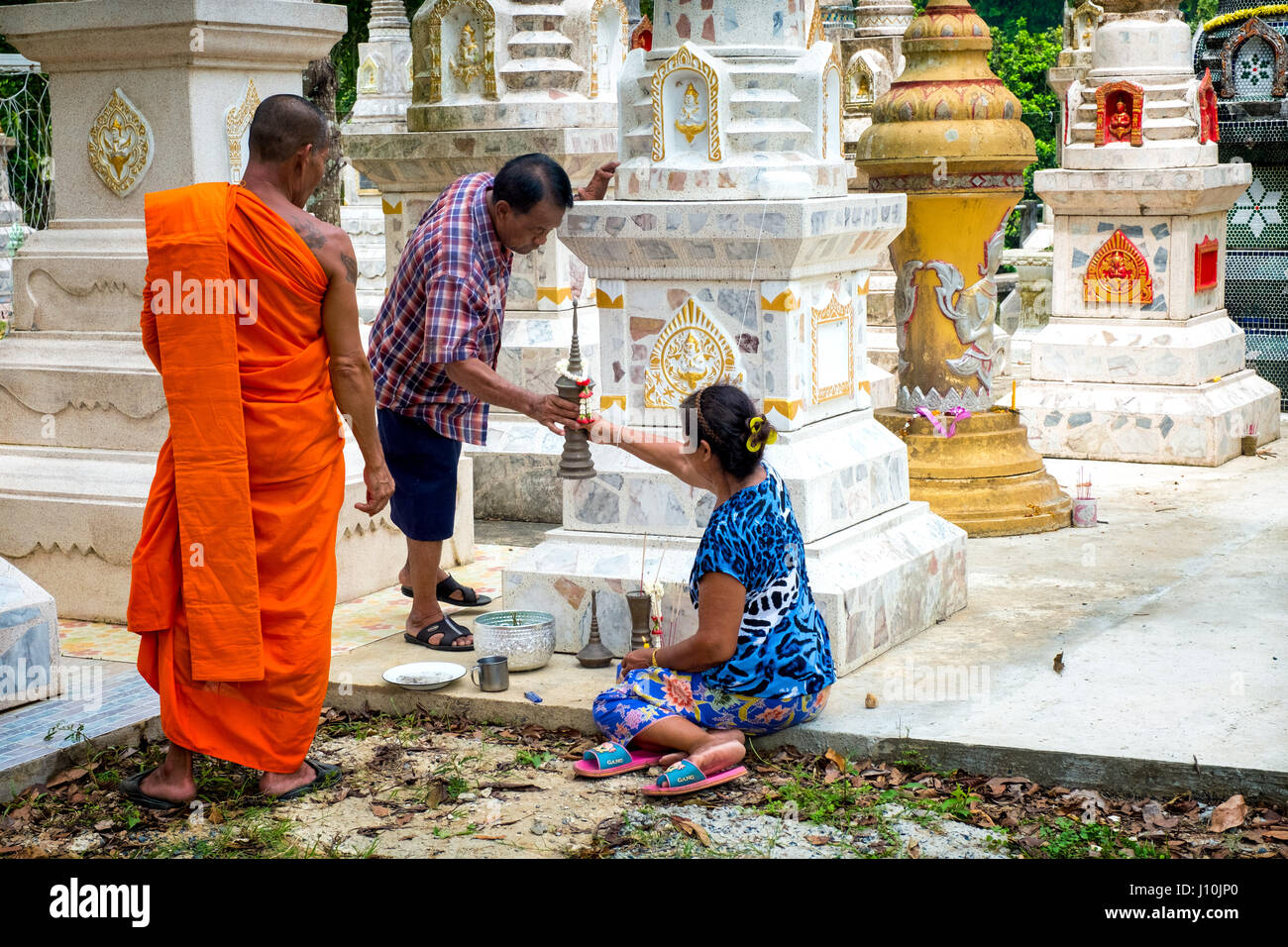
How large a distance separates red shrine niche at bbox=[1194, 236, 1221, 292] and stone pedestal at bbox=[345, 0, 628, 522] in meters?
3.72

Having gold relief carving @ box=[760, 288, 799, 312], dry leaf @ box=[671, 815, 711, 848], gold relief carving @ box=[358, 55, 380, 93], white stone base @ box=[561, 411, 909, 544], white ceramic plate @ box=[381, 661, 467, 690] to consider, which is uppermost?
gold relief carving @ box=[358, 55, 380, 93]

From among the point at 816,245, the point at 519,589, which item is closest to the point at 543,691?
the point at 519,589

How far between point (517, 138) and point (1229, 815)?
504 cm

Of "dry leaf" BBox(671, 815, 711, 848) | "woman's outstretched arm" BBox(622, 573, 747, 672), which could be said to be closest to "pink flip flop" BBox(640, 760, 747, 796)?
"dry leaf" BBox(671, 815, 711, 848)

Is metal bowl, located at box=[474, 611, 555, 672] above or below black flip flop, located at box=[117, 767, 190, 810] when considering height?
above

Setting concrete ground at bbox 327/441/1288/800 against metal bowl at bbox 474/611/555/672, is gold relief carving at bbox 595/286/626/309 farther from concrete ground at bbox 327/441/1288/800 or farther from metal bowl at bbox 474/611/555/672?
concrete ground at bbox 327/441/1288/800

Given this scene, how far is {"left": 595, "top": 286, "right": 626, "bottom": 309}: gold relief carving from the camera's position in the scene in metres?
5.57

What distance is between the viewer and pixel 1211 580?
643 cm

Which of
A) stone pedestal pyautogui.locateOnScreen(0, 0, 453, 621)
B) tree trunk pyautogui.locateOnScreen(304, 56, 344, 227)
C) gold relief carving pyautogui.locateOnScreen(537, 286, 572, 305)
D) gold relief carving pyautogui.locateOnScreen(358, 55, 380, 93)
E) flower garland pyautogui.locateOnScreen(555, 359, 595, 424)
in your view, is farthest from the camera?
gold relief carving pyautogui.locateOnScreen(358, 55, 380, 93)

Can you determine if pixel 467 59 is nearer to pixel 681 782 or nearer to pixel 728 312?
pixel 728 312

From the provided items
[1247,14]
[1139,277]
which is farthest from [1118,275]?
[1247,14]

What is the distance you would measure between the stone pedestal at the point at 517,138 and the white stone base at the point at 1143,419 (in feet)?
10.1

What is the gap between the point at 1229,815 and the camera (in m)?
4.07

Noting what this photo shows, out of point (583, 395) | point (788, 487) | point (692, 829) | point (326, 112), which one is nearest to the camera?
point (692, 829)
